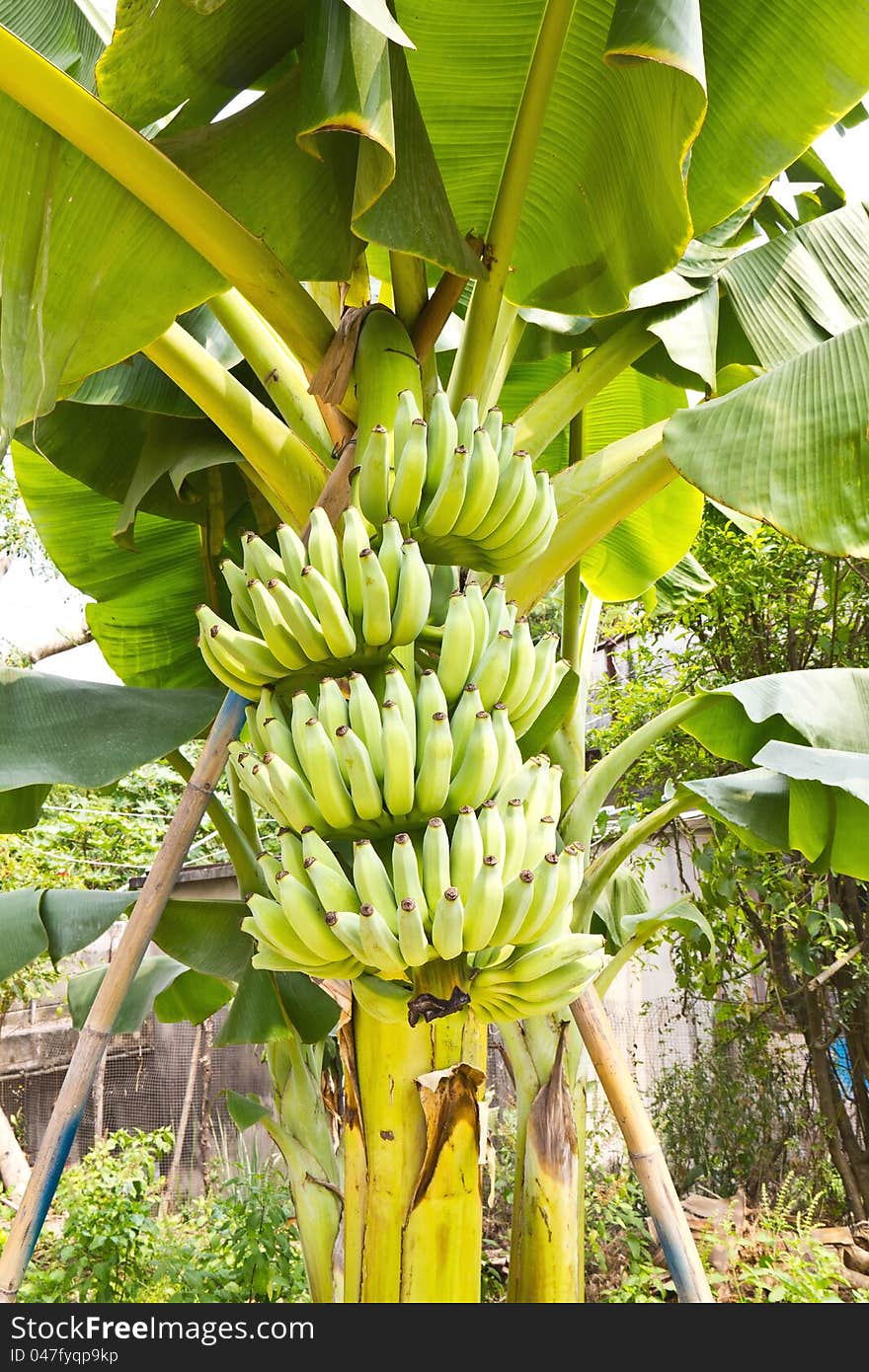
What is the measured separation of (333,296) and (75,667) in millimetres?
5751

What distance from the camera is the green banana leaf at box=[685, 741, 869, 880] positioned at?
1796 millimetres

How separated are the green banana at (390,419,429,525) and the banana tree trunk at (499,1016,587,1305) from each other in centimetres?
97

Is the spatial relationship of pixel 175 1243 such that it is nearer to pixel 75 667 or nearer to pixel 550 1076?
pixel 550 1076

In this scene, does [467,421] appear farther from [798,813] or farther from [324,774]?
[798,813]

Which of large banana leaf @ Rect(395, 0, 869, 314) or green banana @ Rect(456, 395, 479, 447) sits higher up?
large banana leaf @ Rect(395, 0, 869, 314)

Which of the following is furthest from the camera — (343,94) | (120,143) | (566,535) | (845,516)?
(566,535)

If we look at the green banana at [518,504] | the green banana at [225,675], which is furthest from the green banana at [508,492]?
the green banana at [225,675]

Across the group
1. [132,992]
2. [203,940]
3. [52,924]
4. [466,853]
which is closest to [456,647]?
[466,853]

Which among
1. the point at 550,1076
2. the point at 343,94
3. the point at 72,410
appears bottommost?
the point at 550,1076

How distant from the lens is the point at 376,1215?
1.32 metres

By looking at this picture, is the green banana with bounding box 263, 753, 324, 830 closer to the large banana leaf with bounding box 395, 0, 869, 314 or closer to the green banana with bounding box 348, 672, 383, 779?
the green banana with bounding box 348, 672, 383, 779

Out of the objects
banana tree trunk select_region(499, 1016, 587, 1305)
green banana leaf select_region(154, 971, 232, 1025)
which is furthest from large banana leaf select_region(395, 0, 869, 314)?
green banana leaf select_region(154, 971, 232, 1025)

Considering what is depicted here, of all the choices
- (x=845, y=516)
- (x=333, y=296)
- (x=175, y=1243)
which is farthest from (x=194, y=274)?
(x=175, y=1243)

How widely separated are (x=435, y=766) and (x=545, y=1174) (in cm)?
107
